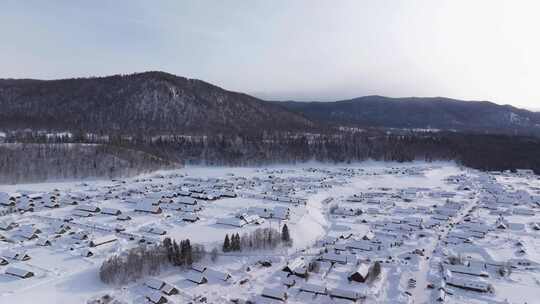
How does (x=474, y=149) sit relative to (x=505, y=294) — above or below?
above

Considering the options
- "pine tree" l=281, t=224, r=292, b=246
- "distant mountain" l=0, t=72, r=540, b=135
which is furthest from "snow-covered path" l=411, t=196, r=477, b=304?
"distant mountain" l=0, t=72, r=540, b=135

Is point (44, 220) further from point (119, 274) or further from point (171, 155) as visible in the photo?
point (171, 155)

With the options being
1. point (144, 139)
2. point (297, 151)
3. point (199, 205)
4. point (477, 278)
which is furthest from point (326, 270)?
point (144, 139)

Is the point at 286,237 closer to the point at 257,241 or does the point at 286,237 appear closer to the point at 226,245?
the point at 257,241

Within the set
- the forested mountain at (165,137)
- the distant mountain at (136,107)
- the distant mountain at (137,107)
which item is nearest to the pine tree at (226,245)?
the forested mountain at (165,137)

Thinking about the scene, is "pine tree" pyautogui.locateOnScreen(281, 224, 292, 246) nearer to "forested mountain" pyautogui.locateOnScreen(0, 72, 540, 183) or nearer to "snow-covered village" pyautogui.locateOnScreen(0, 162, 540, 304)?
"snow-covered village" pyautogui.locateOnScreen(0, 162, 540, 304)

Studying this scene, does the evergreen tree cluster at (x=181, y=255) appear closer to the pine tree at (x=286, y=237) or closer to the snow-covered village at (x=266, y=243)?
the snow-covered village at (x=266, y=243)
